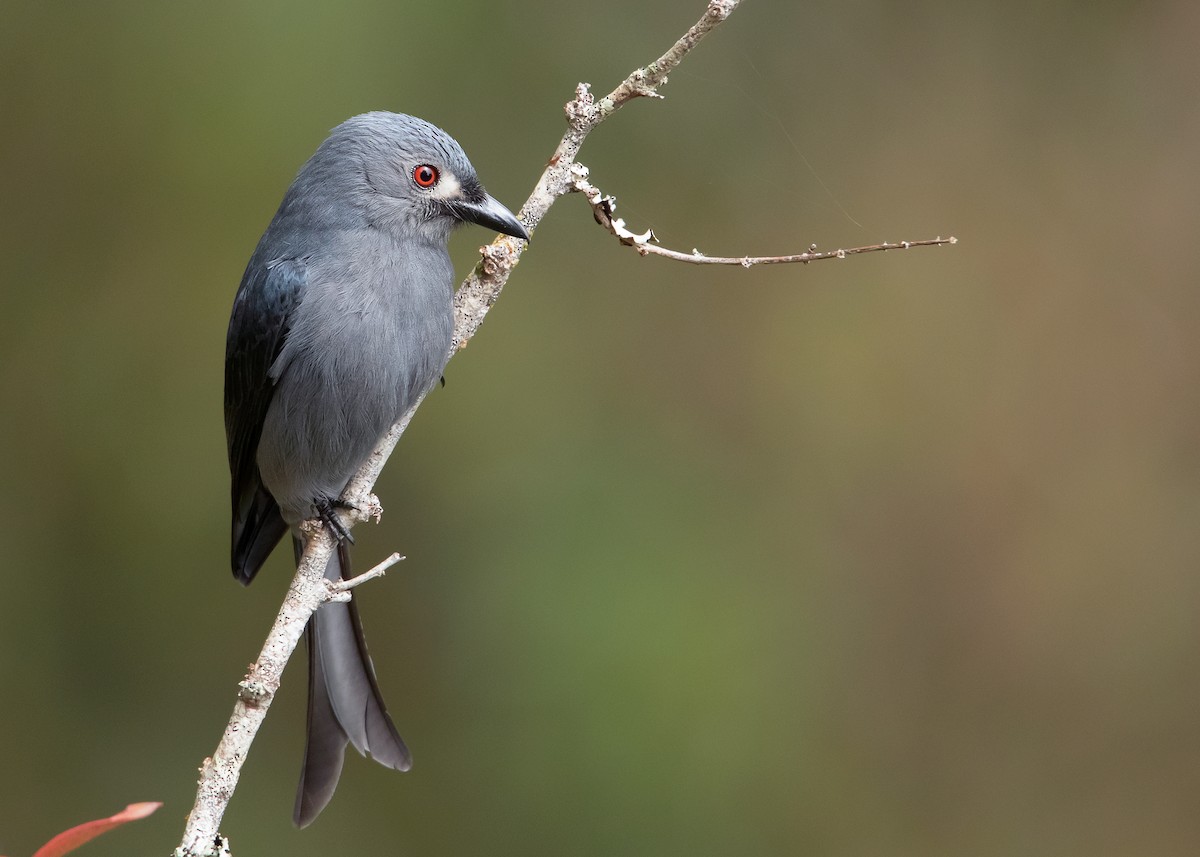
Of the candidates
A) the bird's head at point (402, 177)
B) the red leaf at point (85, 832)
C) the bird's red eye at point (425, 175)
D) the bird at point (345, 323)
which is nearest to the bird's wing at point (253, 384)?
the bird at point (345, 323)

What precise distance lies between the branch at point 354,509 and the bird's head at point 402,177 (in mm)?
151

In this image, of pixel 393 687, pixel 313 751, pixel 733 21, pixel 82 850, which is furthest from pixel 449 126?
pixel 82 850

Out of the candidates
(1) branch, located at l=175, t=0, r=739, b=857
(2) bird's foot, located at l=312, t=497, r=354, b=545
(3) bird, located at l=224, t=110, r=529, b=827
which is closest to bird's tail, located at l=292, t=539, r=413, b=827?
(3) bird, located at l=224, t=110, r=529, b=827

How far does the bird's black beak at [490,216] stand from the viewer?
8.98 feet

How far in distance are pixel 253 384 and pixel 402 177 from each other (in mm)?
590

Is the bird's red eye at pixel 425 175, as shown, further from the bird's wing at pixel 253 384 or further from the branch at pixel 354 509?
the bird's wing at pixel 253 384

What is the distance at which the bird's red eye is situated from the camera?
285 cm

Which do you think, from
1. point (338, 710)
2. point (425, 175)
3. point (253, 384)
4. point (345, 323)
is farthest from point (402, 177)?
point (338, 710)

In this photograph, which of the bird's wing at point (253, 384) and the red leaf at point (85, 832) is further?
the bird's wing at point (253, 384)

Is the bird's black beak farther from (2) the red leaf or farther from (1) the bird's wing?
(2) the red leaf

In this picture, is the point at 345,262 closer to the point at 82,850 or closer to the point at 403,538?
the point at 403,538

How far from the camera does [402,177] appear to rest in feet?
9.37

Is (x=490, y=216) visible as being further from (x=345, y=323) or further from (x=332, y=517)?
(x=332, y=517)

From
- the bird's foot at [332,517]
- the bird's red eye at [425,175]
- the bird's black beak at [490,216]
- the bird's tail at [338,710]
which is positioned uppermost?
the bird's red eye at [425,175]
